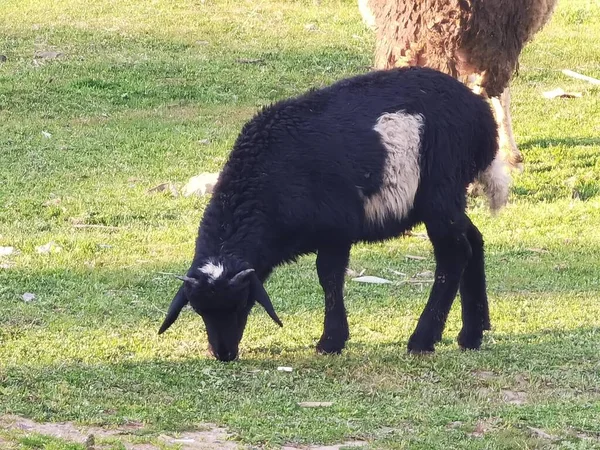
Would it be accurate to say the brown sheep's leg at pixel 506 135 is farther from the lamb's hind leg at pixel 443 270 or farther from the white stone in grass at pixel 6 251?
the lamb's hind leg at pixel 443 270

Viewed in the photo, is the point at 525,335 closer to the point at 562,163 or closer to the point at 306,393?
the point at 306,393

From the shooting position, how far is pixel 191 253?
10.6m

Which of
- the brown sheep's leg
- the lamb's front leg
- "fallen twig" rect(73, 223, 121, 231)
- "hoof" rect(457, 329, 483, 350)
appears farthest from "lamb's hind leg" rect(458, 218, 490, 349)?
the brown sheep's leg

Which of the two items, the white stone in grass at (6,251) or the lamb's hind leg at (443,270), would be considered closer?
the lamb's hind leg at (443,270)

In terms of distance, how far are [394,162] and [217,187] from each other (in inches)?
44.8

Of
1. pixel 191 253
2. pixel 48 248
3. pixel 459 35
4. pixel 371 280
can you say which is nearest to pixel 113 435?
pixel 371 280

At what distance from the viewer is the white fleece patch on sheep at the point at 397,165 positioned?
7676mm

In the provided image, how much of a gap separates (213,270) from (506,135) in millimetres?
7354

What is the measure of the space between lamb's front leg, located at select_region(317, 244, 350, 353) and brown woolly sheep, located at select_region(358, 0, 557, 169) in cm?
431

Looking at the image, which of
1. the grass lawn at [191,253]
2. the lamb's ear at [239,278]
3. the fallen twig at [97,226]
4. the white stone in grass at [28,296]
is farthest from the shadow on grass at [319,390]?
the fallen twig at [97,226]

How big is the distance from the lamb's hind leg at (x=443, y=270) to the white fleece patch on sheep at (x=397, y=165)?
29cm

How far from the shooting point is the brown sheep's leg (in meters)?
13.7

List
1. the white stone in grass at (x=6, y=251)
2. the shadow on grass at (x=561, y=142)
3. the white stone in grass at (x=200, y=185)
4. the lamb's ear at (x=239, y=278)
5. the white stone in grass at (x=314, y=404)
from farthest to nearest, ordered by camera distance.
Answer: the shadow on grass at (x=561, y=142) → the white stone in grass at (x=200, y=185) → the white stone in grass at (x=6, y=251) → the lamb's ear at (x=239, y=278) → the white stone in grass at (x=314, y=404)

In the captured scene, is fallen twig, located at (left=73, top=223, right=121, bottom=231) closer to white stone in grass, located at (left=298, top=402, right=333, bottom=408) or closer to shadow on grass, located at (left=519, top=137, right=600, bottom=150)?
white stone in grass, located at (left=298, top=402, right=333, bottom=408)
